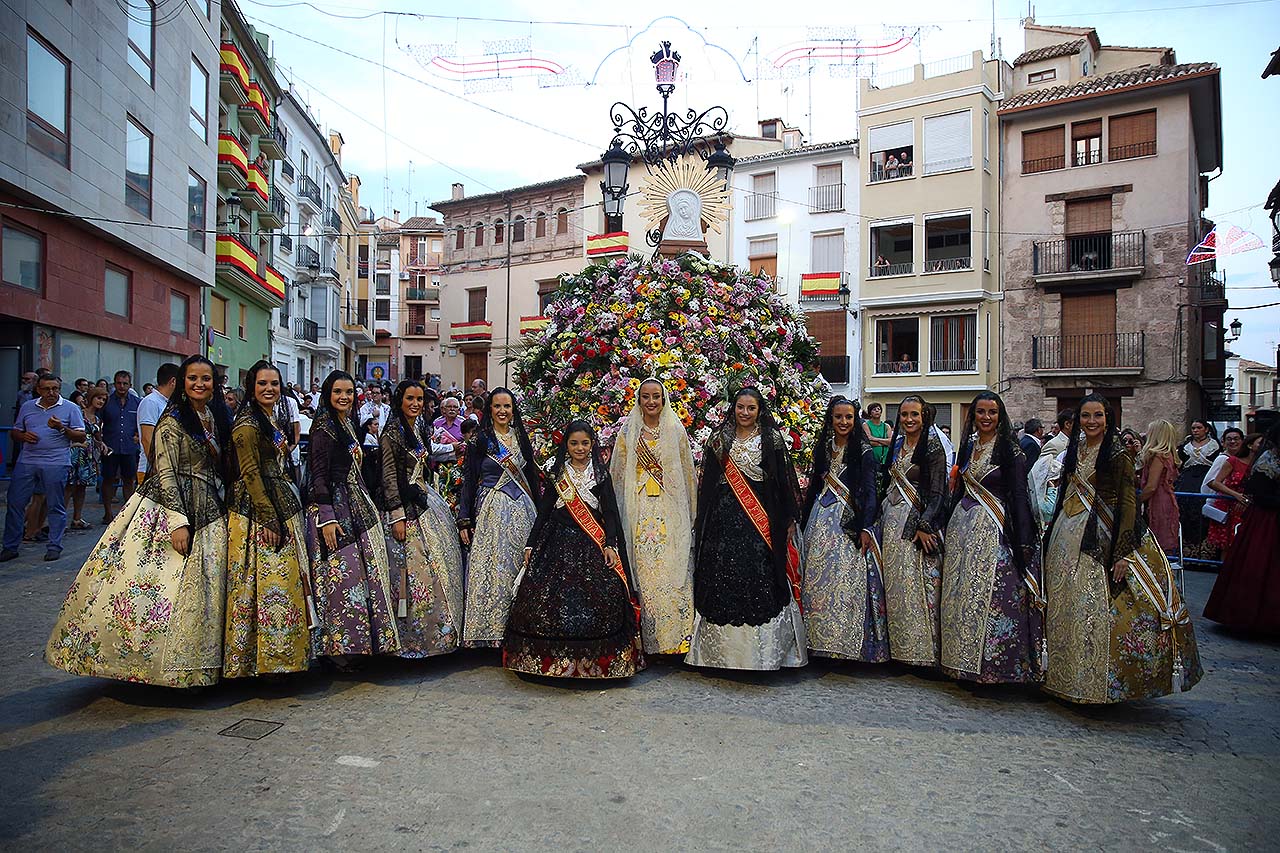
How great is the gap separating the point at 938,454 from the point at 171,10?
775 inches

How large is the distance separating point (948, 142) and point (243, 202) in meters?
23.4

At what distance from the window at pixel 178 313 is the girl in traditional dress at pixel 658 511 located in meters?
18.0

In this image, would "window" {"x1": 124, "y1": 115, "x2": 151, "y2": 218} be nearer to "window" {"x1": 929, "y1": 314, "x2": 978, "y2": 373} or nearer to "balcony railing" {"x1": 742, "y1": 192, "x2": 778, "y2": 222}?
"balcony railing" {"x1": 742, "y1": 192, "x2": 778, "y2": 222}

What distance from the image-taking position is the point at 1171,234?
78.8ft

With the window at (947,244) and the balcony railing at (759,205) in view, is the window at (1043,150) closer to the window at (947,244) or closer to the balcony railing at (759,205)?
the window at (947,244)

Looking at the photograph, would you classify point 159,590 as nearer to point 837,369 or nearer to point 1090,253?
point 837,369

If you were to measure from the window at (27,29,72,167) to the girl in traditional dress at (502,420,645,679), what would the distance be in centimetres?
1264

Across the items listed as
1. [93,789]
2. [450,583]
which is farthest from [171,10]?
[93,789]

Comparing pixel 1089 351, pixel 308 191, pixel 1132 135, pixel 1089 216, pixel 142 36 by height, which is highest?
pixel 308 191

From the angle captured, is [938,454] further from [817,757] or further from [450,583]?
[450,583]

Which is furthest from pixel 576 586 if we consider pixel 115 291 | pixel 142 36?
pixel 142 36

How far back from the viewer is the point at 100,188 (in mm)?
15266

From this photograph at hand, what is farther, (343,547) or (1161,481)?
(1161,481)

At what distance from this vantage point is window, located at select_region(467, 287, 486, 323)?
4238 cm
